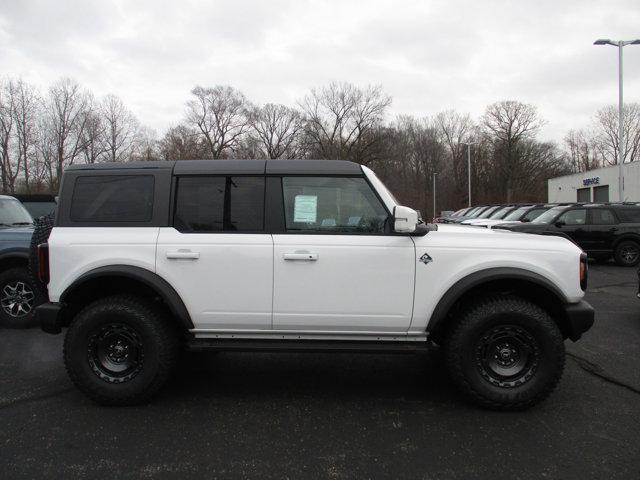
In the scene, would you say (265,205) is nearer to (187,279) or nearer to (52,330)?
(187,279)

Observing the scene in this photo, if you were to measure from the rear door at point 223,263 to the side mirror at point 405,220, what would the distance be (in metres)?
1.00

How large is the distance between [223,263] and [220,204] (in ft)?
1.66

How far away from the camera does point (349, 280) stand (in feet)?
12.0

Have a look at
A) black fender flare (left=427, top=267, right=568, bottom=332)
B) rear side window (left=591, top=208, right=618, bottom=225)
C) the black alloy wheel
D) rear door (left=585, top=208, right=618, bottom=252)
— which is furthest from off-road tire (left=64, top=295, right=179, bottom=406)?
rear side window (left=591, top=208, right=618, bottom=225)

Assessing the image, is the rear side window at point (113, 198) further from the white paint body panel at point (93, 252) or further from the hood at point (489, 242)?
the hood at point (489, 242)

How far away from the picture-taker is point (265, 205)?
3.81 m

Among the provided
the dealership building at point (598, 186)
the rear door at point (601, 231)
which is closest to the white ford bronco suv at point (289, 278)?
the rear door at point (601, 231)

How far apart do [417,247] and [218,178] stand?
1.71 meters

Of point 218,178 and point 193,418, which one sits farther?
point 218,178

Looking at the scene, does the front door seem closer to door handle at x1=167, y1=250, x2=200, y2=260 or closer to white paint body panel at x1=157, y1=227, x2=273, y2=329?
white paint body panel at x1=157, y1=227, x2=273, y2=329

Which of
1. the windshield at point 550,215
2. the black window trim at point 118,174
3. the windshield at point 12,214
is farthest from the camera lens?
the windshield at point 550,215

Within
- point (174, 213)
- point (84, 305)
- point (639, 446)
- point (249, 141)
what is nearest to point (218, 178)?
point (174, 213)

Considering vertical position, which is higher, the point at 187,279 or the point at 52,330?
the point at 187,279

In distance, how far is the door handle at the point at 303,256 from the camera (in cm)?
364
